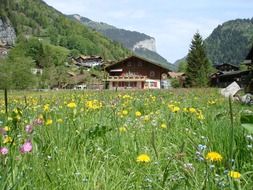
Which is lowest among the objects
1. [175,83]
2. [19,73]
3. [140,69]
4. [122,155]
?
[175,83]

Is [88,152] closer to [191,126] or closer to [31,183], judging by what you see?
[31,183]

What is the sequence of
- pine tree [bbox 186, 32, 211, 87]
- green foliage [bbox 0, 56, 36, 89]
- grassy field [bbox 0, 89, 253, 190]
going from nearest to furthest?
grassy field [bbox 0, 89, 253, 190] < pine tree [bbox 186, 32, 211, 87] < green foliage [bbox 0, 56, 36, 89]

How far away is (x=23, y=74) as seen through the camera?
278ft

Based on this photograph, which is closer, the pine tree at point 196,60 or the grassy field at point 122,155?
the grassy field at point 122,155

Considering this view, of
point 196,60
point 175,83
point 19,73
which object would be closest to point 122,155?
point 196,60

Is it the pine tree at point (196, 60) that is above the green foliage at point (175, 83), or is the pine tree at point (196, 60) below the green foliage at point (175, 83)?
above

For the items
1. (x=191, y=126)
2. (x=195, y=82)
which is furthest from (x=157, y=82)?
(x=191, y=126)

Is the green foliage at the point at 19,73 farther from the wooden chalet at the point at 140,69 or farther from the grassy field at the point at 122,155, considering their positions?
the grassy field at the point at 122,155

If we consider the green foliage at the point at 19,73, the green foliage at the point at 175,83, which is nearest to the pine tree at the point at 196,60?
the green foliage at the point at 175,83

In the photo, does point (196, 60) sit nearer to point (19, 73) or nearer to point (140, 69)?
point (140, 69)

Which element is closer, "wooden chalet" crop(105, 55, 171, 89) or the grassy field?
the grassy field

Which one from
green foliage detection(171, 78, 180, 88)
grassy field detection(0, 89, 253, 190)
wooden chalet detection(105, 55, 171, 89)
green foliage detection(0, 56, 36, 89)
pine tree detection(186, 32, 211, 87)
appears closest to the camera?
grassy field detection(0, 89, 253, 190)

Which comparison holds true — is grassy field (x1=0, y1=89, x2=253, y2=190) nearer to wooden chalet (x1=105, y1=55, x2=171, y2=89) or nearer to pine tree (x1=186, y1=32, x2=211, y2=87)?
pine tree (x1=186, y1=32, x2=211, y2=87)

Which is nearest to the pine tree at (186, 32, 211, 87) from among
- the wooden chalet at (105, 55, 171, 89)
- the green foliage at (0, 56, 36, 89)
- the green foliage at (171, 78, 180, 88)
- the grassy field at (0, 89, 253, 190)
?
the green foliage at (171, 78, 180, 88)
